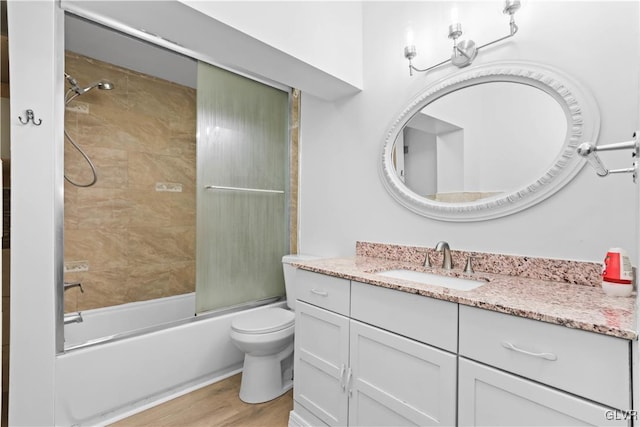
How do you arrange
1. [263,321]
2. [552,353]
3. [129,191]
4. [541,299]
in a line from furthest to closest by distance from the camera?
[129,191] → [263,321] → [541,299] → [552,353]

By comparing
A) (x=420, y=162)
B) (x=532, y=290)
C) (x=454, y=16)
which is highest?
(x=454, y=16)

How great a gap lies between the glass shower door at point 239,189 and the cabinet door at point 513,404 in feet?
5.54

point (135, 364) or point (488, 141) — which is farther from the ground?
point (488, 141)

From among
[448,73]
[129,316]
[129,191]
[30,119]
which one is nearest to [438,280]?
[448,73]

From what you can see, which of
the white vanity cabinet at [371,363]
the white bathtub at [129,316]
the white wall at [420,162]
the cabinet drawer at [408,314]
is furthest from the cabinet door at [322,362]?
the white bathtub at [129,316]

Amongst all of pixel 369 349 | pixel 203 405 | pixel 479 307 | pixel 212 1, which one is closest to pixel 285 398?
pixel 203 405

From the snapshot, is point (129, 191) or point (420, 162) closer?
point (420, 162)

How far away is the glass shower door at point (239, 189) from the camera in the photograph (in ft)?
7.07

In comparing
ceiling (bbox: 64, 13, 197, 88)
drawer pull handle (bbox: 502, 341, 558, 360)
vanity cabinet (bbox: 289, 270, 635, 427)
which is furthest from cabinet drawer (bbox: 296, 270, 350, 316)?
ceiling (bbox: 64, 13, 197, 88)

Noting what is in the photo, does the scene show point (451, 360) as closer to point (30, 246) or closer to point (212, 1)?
point (212, 1)

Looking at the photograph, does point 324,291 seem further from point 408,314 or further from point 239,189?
point 239,189

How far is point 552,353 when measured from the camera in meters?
0.85

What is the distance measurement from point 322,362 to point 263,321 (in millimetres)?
619

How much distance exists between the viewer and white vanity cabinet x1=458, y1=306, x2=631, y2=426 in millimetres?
769
